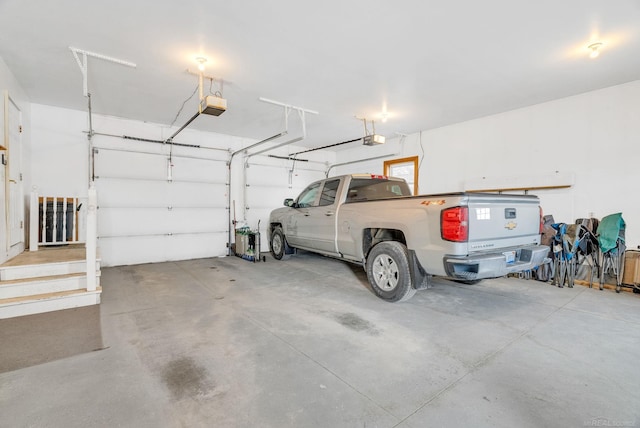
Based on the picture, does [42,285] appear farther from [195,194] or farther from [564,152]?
[564,152]

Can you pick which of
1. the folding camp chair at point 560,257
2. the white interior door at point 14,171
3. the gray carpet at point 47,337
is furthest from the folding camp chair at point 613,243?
the white interior door at point 14,171

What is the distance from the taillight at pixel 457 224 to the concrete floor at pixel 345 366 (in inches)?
36.9

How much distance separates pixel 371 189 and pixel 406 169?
3.49 meters

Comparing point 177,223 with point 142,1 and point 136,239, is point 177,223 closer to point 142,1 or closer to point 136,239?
point 136,239

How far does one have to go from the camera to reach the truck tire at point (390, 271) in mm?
3684

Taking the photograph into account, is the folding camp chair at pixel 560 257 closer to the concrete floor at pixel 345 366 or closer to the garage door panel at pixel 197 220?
the concrete floor at pixel 345 366

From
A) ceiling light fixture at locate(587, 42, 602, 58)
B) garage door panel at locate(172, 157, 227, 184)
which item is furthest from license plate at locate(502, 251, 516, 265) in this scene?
garage door panel at locate(172, 157, 227, 184)

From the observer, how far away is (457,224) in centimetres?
305

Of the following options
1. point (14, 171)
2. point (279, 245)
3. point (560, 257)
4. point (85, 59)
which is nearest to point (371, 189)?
point (279, 245)

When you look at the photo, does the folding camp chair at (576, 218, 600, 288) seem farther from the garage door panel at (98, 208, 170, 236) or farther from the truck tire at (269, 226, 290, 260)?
the garage door panel at (98, 208, 170, 236)

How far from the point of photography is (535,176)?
5.57 m

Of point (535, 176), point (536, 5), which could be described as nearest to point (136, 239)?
point (536, 5)

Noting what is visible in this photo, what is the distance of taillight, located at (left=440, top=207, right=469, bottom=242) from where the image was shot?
3.04 m

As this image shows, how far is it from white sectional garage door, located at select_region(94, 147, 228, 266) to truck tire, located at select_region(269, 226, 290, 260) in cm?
148
